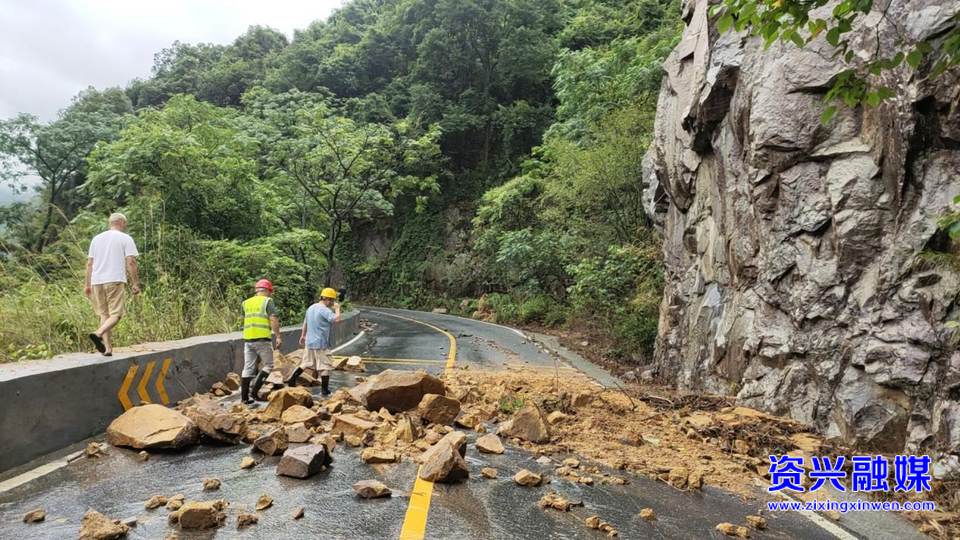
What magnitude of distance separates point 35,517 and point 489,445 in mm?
3638

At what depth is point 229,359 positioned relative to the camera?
8867 mm

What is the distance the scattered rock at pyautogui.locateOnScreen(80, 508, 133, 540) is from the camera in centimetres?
326

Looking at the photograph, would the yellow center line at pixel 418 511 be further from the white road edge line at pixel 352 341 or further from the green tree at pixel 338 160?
the green tree at pixel 338 160

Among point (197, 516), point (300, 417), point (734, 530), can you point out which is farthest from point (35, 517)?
point (734, 530)

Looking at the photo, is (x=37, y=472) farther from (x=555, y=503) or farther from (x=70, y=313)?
(x=555, y=503)

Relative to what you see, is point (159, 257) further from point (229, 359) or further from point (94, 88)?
point (94, 88)

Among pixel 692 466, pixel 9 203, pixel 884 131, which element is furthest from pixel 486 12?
pixel 692 466

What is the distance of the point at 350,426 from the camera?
579 cm

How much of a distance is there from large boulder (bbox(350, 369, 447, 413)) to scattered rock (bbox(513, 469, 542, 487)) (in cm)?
229

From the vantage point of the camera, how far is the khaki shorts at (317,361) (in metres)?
8.32

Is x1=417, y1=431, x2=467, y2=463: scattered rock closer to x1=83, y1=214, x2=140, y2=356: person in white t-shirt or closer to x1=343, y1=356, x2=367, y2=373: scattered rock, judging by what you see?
x1=83, y1=214, x2=140, y2=356: person in white t-shirt

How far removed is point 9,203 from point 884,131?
41.0 meters

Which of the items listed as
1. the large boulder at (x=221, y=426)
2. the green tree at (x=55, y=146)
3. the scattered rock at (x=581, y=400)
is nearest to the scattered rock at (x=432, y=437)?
the large boulder at (x=221, y=426)

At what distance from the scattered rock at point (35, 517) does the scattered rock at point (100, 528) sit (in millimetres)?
421
